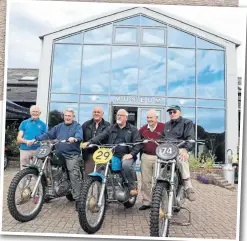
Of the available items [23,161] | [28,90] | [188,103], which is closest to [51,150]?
[23,161]

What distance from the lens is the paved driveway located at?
15.2 ft

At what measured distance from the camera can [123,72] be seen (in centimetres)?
608

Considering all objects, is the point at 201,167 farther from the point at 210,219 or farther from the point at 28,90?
the point at 28,90

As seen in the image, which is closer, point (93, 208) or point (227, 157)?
point (93, 208)

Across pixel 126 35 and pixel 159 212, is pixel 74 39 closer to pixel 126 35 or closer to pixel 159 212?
pixel 126 35

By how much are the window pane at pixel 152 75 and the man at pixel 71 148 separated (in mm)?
1581

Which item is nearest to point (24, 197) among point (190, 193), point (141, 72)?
point (190, 193)

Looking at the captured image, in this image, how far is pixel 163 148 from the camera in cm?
421

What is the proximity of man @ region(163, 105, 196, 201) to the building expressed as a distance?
3.78 feet

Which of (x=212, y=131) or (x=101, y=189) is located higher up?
(x=212, y=131)

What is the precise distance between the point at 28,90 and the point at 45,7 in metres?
1.30

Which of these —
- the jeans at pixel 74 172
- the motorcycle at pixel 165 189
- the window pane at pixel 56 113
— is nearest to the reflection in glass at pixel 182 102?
the window pane at pixel 56 113

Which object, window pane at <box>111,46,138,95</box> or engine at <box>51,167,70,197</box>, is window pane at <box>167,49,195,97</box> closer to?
window pane at <box>111,46,138,95</box>

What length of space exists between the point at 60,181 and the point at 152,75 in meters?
2.40
